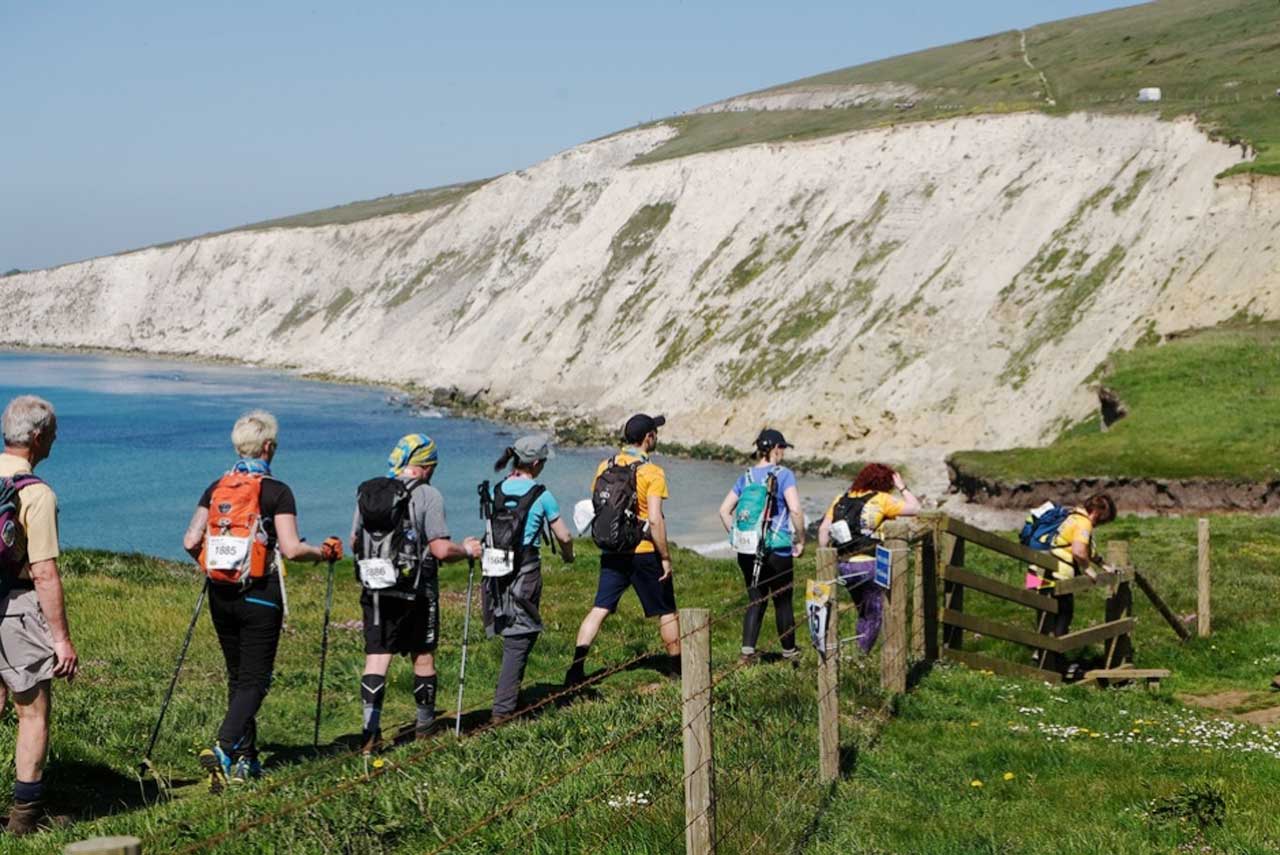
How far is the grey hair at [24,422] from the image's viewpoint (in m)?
7.68

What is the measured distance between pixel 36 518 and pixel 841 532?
737 centimetres

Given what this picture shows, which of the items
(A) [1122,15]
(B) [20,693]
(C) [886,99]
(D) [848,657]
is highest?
(A) [1122,15]

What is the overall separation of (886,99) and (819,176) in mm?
49619

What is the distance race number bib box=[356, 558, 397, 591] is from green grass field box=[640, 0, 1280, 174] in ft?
164

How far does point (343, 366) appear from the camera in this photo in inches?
4906

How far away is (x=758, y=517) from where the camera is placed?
1266 cm

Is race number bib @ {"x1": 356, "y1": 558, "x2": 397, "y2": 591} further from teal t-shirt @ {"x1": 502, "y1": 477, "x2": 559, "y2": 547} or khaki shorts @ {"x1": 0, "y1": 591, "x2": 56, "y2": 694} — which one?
khaki shorts @ {"x1": 0, "y1": 591, "x2": 56, "y2": 694}

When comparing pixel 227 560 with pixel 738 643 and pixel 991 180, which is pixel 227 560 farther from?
pixel 991 180

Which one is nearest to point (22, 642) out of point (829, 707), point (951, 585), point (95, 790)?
point (95, 790)

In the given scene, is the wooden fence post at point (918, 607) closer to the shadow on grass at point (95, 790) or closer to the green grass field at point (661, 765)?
the green grass field at point (661, 765)

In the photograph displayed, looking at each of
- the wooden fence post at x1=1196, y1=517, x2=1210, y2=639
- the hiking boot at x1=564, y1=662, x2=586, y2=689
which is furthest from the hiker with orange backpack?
→ the wooden fence post at x1=1196, y1=517, x2=1210, y2=639

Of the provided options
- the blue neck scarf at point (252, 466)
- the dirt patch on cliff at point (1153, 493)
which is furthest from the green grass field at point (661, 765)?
the dirt patch on cliff at point (1153, 493)

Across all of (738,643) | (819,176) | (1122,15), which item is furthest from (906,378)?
(1122,15)

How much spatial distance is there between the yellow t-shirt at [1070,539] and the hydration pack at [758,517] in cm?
305
